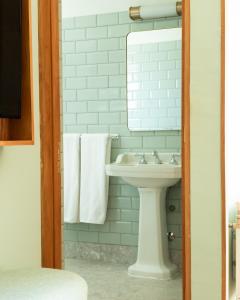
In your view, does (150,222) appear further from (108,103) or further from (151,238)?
(108,103)

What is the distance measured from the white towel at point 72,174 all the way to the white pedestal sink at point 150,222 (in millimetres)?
495

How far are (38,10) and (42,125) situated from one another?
0.60m

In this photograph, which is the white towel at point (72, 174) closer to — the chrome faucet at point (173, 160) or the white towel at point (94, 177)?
the white towel at point (94, 177)

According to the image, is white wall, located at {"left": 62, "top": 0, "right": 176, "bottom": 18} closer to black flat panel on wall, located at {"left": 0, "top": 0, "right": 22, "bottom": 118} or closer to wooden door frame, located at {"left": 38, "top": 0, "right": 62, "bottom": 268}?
wooden door frame, located at {"left": 38, "top": 0, "right": 62, "bottom": 268}

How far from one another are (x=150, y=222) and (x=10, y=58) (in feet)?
A: 7.15

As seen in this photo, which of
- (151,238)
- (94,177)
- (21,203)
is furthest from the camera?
(94,177)

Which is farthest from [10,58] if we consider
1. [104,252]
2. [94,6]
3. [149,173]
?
[104,252]

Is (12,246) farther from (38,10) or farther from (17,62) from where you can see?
(38,10)

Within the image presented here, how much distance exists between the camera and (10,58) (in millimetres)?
1869

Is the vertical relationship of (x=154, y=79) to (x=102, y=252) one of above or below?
above

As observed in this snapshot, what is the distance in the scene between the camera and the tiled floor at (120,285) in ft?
10.6

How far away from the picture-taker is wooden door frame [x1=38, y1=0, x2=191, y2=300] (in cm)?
236

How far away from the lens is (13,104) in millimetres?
1881

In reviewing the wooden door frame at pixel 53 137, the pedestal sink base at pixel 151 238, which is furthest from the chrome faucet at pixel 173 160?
the wooden door frame at pixel 53 137
